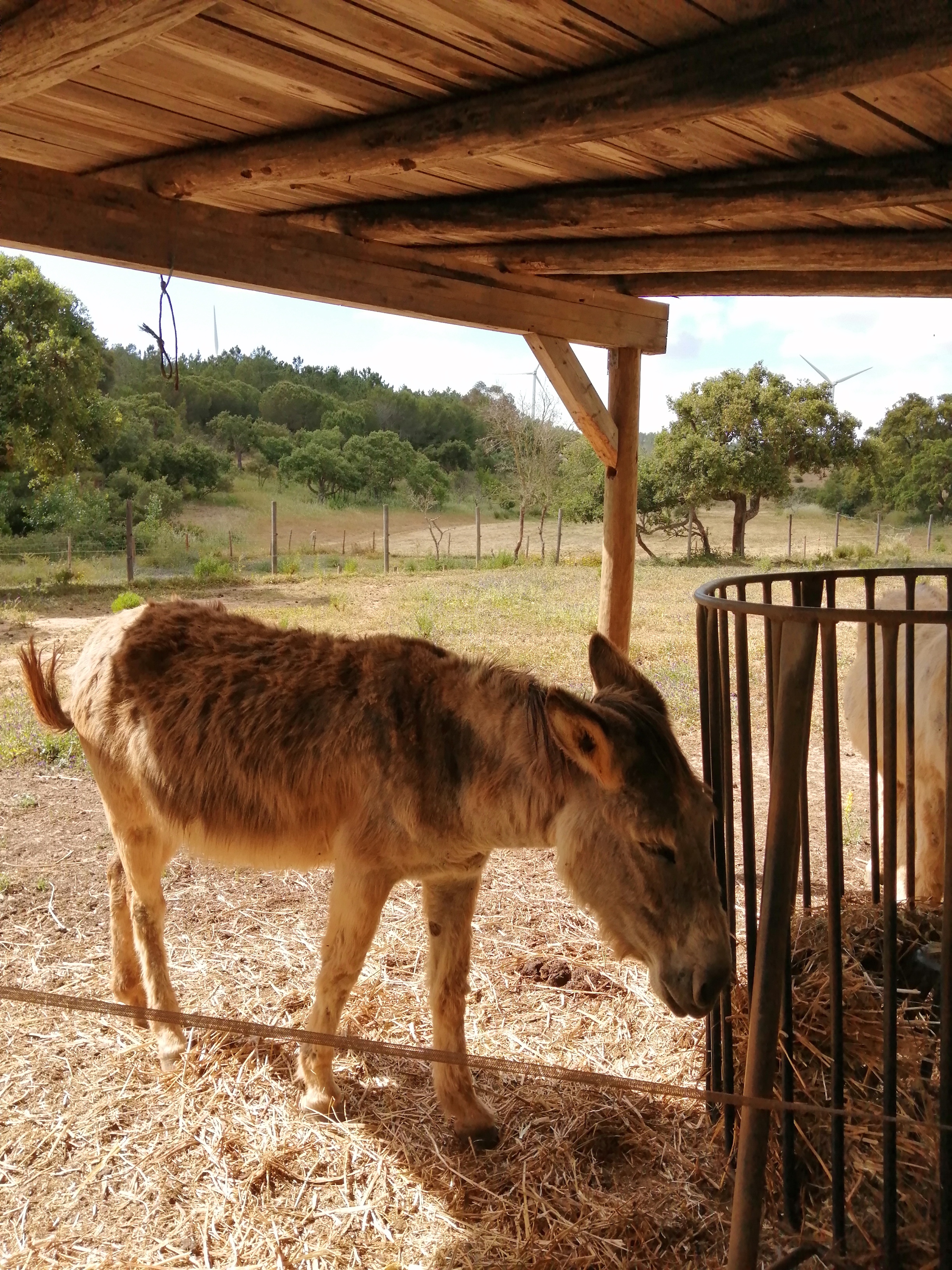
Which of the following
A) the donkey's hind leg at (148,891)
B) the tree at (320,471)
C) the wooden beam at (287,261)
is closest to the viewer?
the donkey's hind leg at (148,891)

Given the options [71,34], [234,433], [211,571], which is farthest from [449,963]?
[234,433]

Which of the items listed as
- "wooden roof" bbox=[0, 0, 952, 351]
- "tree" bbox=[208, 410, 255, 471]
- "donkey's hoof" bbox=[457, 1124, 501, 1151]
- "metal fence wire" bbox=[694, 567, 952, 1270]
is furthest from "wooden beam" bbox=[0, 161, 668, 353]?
"tree" bbox=[208, 410, 255, 471]

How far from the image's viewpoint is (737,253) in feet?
14.3

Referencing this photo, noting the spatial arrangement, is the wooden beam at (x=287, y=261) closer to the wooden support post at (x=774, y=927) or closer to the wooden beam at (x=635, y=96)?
the wooden beam at (x=635, y=96)

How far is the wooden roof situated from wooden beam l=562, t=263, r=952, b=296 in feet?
0.05

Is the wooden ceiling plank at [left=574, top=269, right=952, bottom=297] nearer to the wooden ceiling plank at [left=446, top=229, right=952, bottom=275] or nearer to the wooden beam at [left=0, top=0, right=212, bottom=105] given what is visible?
the wooden ceiling plank at [left=446, top=229, right=952, bottom=275]

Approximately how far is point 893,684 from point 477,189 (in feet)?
11.0

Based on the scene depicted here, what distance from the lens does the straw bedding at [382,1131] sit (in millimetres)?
2713

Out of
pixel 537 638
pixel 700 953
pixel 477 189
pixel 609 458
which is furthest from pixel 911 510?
pixel 700 953

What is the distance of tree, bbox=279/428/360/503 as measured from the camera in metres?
35.9

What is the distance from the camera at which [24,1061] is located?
355 cm

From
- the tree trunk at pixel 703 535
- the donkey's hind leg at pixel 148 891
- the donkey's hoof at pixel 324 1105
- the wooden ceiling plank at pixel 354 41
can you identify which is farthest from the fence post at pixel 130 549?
the tree trunk at pixel 703 535

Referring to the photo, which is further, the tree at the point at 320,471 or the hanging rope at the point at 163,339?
the tree at the point at 320,471

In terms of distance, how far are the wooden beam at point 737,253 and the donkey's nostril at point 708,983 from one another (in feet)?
11.2
